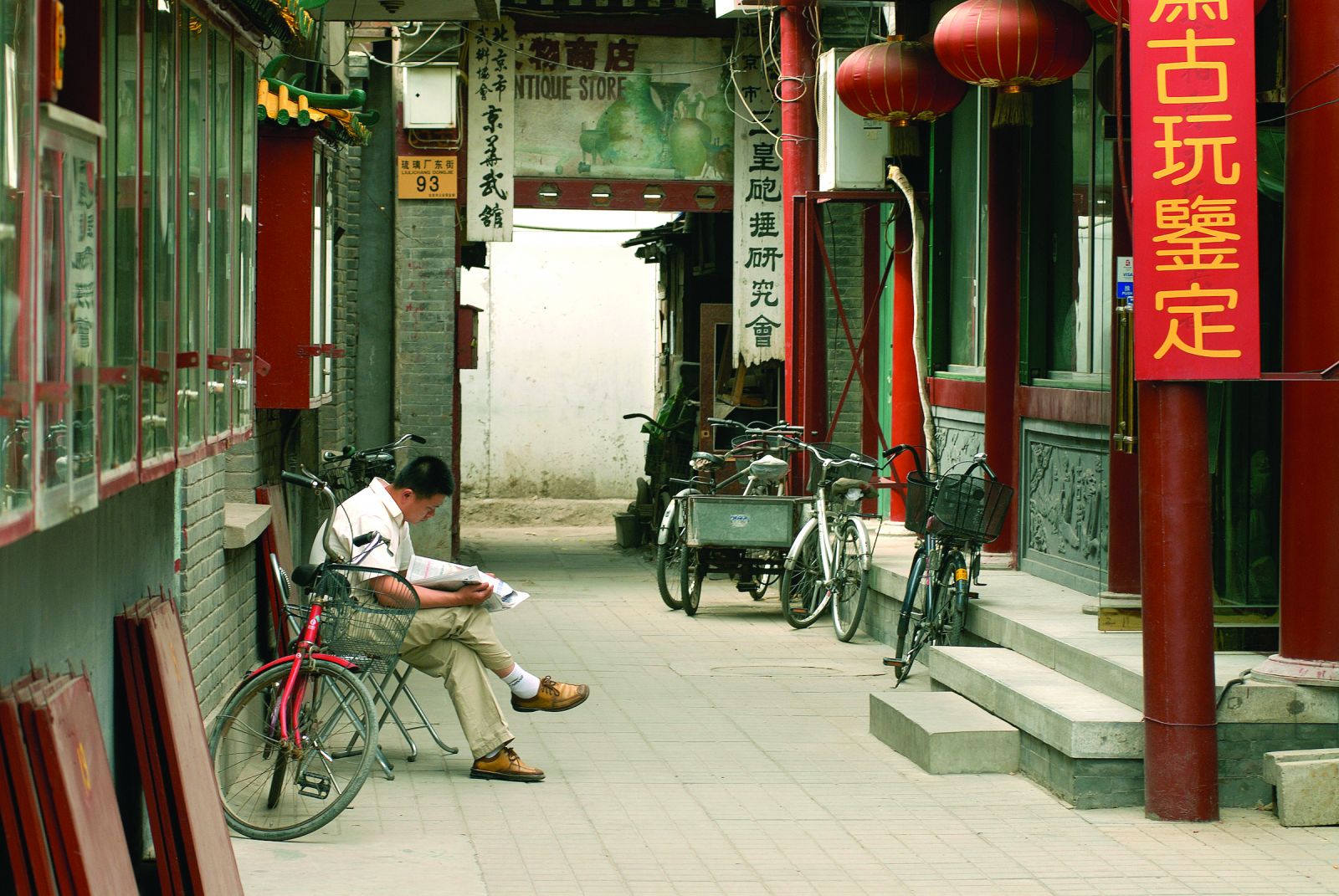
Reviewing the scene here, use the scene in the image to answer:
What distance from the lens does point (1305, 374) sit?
7.01 metres

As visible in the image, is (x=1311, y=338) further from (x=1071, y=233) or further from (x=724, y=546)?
(x=724, y=546)

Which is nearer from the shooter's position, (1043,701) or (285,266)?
(1043,701)

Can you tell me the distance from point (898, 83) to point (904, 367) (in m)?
3.50

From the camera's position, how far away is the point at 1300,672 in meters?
7.43

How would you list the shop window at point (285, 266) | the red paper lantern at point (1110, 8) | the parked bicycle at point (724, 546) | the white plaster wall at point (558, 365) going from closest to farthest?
the red paper lantern at point (1110, 8), the shop window at point (285, 266), the parked bicycle at point (724, 546), the white plaster wall at point (558, 365)

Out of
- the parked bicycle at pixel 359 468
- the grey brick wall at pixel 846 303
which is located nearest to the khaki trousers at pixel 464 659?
the parked bicycle at pixel 359 468

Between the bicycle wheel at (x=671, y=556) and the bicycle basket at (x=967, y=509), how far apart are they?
4.00m

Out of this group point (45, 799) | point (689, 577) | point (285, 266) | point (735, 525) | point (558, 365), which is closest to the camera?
point (45, 799)

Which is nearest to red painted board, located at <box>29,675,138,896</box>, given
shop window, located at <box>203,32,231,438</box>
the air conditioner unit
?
shop window, located at <box>203,32,231,438</box>

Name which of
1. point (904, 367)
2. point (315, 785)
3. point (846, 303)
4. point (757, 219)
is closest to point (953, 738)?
point (315, 785)

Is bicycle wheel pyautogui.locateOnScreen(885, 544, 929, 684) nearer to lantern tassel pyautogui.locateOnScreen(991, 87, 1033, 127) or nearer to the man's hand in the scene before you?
lantern tassel pyautogui.locateOnScreen(991, 87, 1033, 127)

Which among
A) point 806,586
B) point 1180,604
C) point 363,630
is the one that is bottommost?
point 806,586

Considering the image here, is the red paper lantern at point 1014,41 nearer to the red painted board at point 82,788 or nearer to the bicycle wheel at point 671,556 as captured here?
the bicycle wheel at point 671,556

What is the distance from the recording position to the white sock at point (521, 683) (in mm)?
8086
